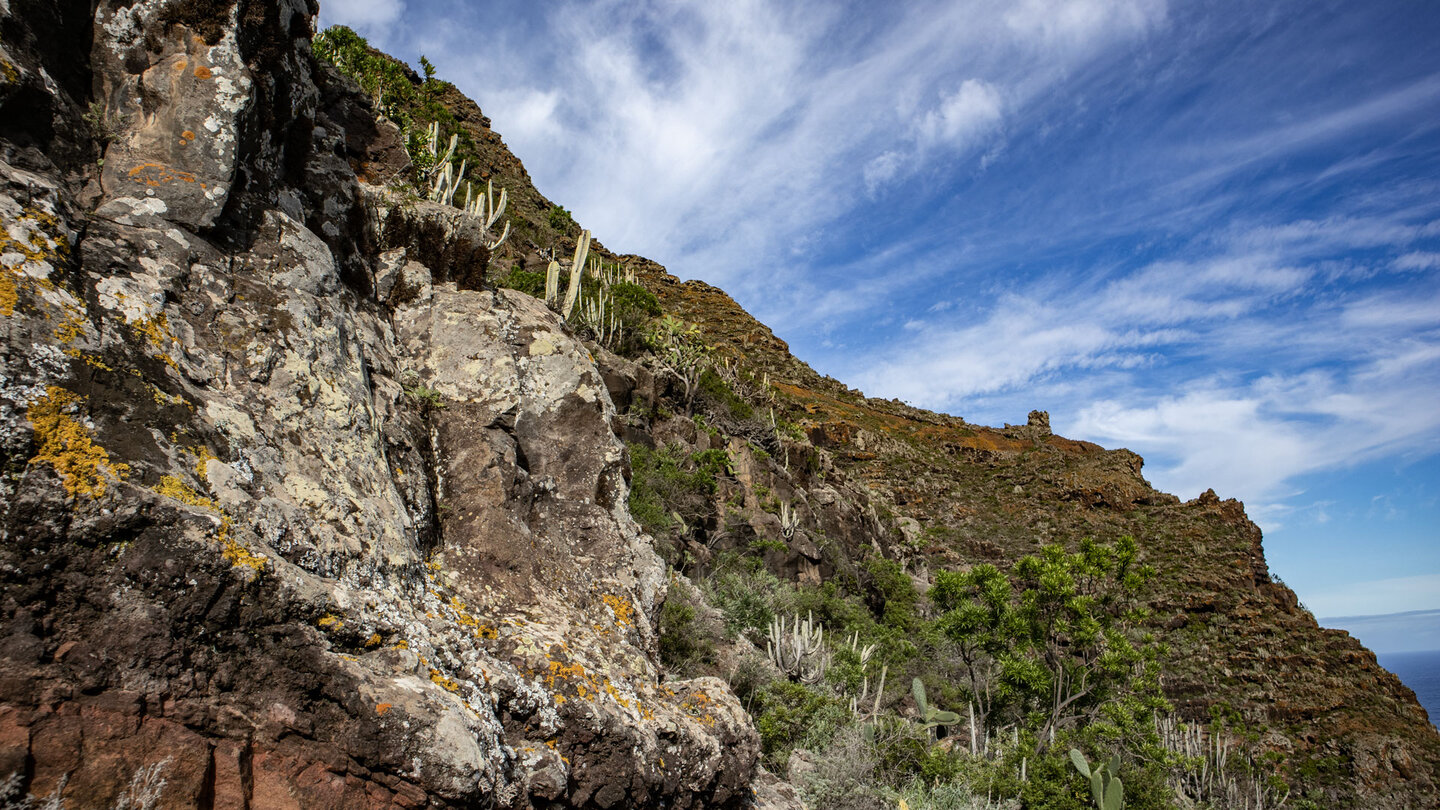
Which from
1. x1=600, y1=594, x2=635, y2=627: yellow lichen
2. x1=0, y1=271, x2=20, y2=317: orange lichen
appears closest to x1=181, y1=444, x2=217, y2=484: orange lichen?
x1=0, y1=271, x2=20, y2=317: orange lichen

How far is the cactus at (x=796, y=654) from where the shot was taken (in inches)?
600

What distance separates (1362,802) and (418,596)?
4255 cm

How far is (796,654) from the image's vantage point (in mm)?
15617

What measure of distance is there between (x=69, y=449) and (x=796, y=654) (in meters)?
14.7

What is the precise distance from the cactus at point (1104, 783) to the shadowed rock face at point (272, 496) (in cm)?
995

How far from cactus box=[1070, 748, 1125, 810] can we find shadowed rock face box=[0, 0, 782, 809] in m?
9.95

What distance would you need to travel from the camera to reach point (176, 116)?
4.07 meters

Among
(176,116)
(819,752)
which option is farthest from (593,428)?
(819,752)

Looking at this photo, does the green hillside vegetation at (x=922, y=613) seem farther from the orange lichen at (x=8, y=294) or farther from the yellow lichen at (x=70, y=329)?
the orange lichen at (x=8, y=294)

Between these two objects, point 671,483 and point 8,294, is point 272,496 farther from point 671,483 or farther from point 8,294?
point 671,483

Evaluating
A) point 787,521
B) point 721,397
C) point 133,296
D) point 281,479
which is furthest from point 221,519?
point 721,397

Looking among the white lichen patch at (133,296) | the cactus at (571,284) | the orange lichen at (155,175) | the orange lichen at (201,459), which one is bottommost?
the orange lichen at (201,459)

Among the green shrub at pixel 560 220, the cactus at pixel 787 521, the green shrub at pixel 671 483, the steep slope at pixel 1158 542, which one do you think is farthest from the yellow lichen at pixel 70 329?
the green shrub at pixel 560 220

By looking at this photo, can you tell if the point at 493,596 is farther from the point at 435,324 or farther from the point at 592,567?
the point at 435,324
